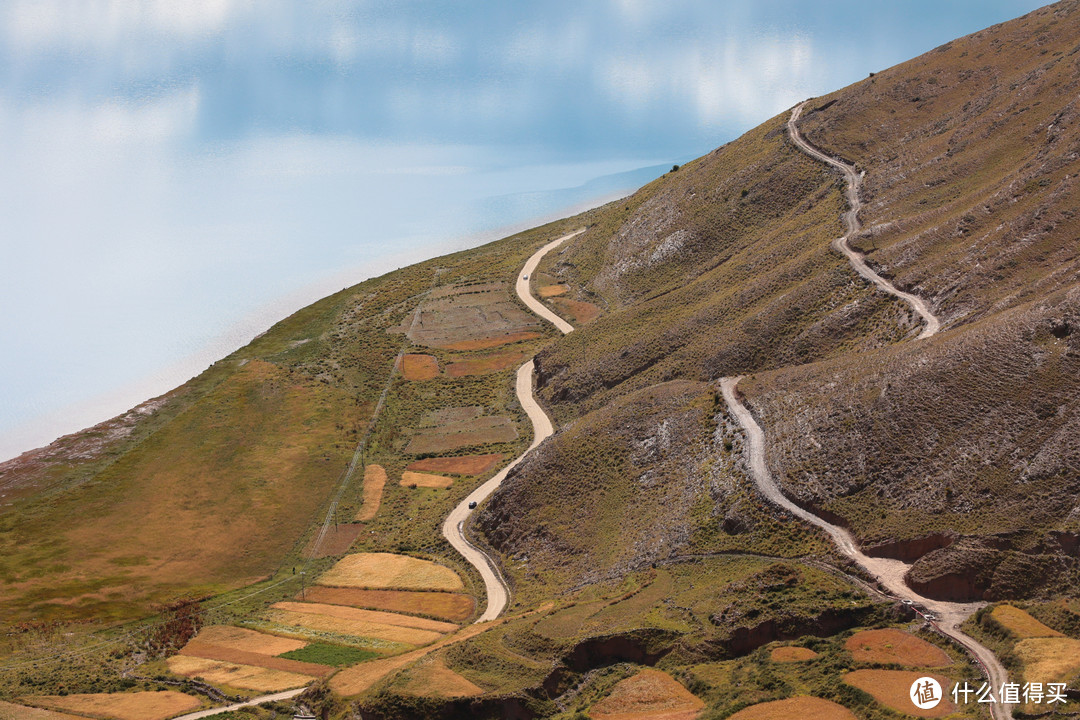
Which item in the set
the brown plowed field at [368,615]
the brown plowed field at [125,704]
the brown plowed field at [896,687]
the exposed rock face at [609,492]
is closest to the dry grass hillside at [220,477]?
the brown plowed field at [368,615]

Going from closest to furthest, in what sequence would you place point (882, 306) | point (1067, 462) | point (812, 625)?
point (812, 625)
point (1067, 462)
point (882, 306)

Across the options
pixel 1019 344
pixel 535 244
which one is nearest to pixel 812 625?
pixel 1019 344

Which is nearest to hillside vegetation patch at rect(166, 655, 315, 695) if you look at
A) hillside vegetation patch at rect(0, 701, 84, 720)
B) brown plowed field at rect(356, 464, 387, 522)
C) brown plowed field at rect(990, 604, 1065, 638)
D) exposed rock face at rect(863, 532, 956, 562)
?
hillside vegetation patch at rect(0, 701, 84, 720)

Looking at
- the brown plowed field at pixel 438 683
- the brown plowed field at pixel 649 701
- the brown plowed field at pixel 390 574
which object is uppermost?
the brown plowed field at pixel 390 574

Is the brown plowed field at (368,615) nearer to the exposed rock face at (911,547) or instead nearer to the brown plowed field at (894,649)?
the exposed rock face at (911,547)

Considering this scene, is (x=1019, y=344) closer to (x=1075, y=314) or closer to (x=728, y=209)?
(x=1075, y=314)
